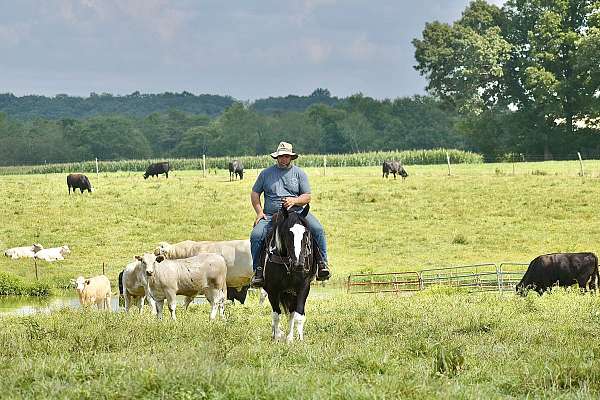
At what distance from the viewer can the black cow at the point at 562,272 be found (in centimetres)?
2398

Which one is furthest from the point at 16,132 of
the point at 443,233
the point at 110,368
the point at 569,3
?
the point at 110,368

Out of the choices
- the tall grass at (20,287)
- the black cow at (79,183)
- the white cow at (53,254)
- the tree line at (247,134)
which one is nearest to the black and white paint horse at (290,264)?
the tall grass at (20,287)

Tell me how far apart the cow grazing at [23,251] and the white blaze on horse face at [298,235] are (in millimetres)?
28111

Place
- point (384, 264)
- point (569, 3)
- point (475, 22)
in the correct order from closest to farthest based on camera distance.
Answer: point (384, 264) < point (569, 3) < point (475, 22)

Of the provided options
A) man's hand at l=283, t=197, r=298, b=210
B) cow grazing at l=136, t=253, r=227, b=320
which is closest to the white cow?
cow grazing at l=136, t=253, r=227, b=320

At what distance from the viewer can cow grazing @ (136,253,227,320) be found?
18016 mm

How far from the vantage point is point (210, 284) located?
1827cm

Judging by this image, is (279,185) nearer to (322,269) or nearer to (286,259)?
(286,259)

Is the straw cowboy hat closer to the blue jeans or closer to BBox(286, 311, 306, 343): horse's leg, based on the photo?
the blue jeans

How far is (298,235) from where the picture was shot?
12688 millimetres

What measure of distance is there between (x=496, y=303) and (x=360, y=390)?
405 inches

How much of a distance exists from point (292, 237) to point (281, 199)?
81cm

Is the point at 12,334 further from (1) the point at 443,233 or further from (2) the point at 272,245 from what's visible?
(1) the point at 443,233

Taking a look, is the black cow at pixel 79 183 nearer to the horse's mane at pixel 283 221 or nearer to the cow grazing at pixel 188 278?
the cow grazing at pixel 188 278
